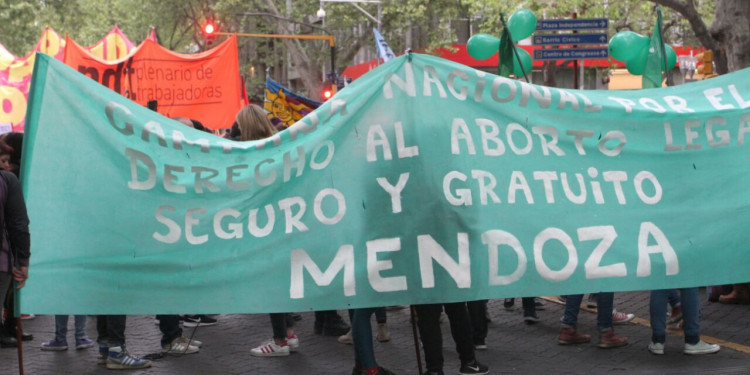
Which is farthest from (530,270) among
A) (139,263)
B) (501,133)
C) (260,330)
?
(260,330)

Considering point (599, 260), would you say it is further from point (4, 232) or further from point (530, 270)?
point (4, 232)

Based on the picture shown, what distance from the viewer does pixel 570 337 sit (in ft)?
25.4

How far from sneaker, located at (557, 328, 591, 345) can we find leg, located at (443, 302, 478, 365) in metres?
1.41

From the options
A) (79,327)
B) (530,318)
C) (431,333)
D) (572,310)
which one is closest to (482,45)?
(530,318)

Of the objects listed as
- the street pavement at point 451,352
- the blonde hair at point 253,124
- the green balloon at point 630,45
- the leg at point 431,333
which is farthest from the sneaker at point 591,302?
the blonde hair at point 253,124

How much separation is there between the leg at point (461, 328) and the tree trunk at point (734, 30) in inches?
331

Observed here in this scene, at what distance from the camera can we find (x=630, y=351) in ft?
24.4

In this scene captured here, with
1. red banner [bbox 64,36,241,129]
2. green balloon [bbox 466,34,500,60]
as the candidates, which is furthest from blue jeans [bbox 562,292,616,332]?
red banner [bbox 64,36,241,129]

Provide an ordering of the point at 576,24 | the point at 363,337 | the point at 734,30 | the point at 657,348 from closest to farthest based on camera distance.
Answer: the point at 363,337 → the point at 657,348 → the point at 734,30 → the point at 576,24

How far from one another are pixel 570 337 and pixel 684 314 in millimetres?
929

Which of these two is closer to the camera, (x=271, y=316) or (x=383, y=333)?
(x=271, y=316)

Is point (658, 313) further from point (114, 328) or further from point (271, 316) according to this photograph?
point (114, 328)

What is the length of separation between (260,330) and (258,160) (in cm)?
362

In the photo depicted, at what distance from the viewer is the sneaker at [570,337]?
7.73 m
